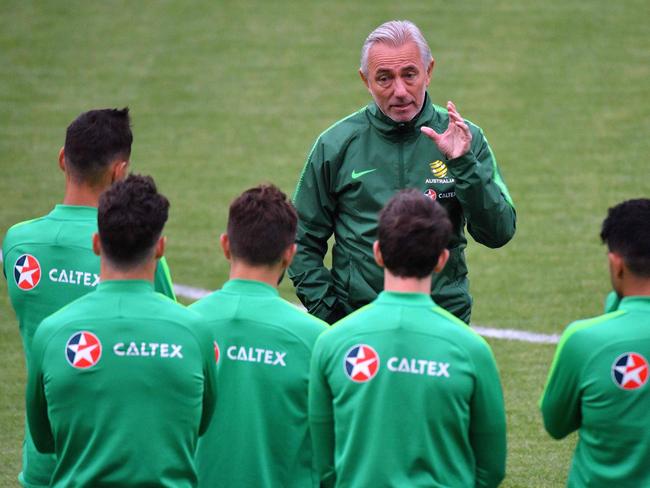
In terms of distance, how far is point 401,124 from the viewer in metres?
5.63

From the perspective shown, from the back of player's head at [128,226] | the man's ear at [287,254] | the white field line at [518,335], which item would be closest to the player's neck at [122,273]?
the back of player's head at [128,226]

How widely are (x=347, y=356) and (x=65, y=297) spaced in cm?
145

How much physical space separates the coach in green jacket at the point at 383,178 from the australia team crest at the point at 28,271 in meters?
1.26

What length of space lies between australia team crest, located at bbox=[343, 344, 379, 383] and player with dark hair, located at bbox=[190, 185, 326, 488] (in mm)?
367

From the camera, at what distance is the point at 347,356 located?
4109mm

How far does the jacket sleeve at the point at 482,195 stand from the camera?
5.34 metres

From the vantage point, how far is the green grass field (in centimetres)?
1209

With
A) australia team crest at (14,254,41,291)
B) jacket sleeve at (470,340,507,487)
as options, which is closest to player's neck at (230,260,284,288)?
jacket sleeve at (470,340,507,487)

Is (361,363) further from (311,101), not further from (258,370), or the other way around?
(311,101)

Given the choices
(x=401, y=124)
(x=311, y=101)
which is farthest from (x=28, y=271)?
(x=311, y=101)

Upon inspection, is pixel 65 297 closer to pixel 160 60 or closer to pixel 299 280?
pixel 299 280

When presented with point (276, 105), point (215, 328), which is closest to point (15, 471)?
point (215, 328)

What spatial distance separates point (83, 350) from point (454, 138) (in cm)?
196

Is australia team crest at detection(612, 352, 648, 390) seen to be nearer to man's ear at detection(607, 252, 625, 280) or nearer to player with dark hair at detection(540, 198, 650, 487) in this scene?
player with dark hair at detection(540, 198, 650, 487)
